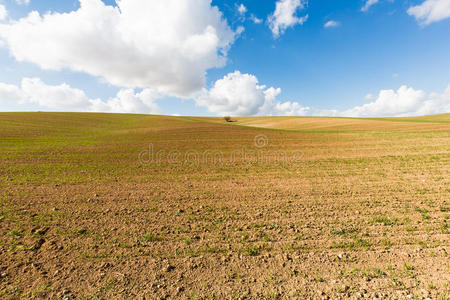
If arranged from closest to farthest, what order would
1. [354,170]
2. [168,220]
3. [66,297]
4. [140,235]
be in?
[66,297] < [140,235] < [168,220] < [354,170]

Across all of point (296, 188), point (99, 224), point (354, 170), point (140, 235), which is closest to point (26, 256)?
point (99, 224)

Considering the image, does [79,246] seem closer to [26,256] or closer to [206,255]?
[26,256]

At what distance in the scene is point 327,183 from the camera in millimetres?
9953

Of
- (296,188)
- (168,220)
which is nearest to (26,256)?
(168,220)

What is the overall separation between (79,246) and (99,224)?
1.05 metres

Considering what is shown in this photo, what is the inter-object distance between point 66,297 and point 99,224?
106 inches

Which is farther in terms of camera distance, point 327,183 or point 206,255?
point 327,183

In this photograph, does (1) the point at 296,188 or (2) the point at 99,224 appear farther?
(1) the point at 296,188

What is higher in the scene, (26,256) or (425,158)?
(425,158)

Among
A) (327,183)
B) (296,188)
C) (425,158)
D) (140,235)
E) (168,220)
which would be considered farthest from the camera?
(425,158)

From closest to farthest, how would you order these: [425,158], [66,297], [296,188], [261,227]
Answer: [66,297] → [261,227] → [296,188] → [425,158]

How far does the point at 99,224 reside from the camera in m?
6.31

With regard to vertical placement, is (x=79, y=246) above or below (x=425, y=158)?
below

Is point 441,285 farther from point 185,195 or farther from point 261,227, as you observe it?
point 185,195
